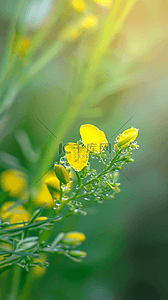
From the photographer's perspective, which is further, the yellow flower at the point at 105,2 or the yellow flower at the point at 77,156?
the yellow flower at the point at 105,2

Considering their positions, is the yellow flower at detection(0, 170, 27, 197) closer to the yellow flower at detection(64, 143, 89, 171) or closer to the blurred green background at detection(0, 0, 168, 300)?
the blurred green background at detection(0, 0, 168, 300)

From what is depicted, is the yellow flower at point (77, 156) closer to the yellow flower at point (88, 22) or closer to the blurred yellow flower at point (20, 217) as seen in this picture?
the blurred yellow flower at point (20, 217)

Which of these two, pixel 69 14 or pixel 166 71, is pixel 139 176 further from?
pixel 69 14

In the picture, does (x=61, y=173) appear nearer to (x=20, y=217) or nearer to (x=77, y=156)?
(x=77, y=156)

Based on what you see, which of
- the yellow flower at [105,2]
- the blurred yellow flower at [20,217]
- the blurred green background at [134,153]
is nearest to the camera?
the blurred yellow flower at [20,217]

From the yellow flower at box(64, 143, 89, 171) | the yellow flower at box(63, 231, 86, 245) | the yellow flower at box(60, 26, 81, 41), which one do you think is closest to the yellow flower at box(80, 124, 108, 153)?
the yellow flower at box(64, 143, 89, 171)

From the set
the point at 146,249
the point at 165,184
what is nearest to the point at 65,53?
the point at 165,184

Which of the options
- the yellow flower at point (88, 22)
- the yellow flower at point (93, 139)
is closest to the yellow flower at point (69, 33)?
the yellow flower at point (88, 22)
